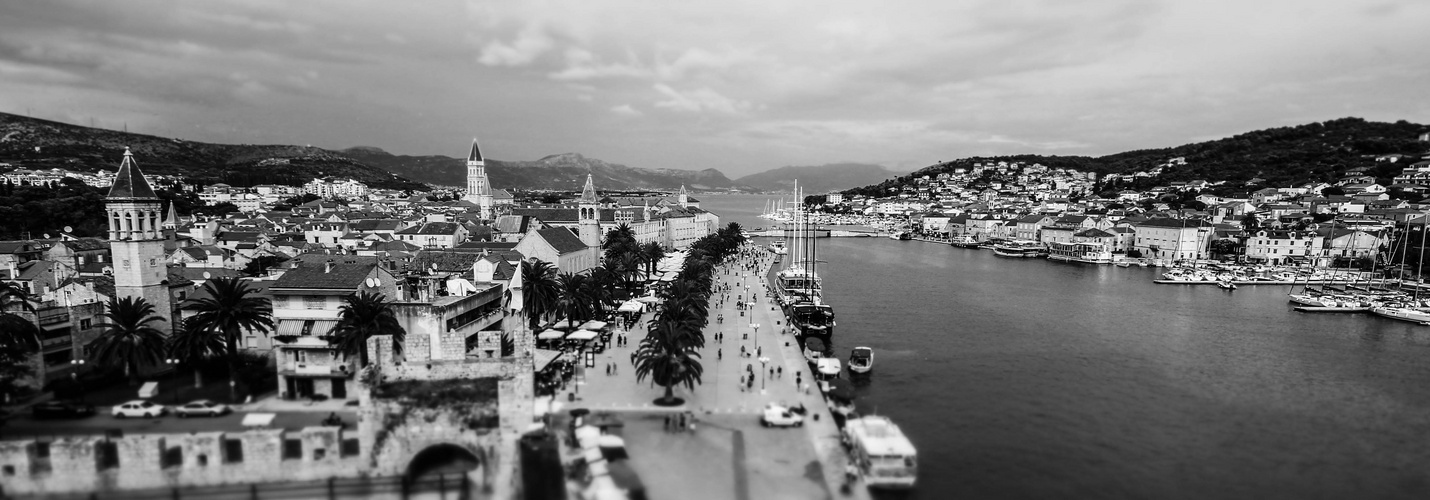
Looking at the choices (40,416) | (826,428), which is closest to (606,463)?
(826,428)

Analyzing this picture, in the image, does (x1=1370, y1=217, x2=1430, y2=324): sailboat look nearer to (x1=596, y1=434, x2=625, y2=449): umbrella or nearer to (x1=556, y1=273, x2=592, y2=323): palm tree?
(x1=556, y1=273, x2=592, y2=323): palm tree

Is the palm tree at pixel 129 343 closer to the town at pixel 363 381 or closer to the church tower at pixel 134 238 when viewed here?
the town at pixel 363 381

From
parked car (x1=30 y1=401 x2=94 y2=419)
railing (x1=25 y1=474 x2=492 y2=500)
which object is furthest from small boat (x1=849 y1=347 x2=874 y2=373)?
parked car (x1=30 y1=401 x2=94 y2=419)

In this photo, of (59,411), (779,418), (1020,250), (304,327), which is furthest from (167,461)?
(1020,250)

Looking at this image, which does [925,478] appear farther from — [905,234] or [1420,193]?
[1420,193]

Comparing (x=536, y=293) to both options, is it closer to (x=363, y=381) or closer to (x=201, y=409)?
(x=201, y=409)

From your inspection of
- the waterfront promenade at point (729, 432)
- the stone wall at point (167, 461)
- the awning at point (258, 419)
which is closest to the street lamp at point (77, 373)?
the awning at point (258, 419)
